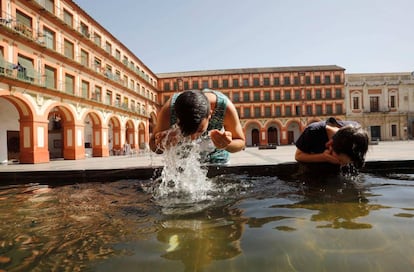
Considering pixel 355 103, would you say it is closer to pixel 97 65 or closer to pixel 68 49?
pixel 97 65

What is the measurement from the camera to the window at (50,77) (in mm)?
16164

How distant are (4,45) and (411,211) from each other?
1716 centimetres

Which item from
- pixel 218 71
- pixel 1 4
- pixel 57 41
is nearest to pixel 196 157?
pixel 1 4

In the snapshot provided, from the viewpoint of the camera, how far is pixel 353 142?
2.50m

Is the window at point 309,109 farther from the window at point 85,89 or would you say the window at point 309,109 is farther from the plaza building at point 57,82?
the window at point 85,89

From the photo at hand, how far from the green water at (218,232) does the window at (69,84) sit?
58.2 ft

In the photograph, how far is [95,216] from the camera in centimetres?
214

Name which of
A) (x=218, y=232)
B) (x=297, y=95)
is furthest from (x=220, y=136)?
(x=297, y=95)

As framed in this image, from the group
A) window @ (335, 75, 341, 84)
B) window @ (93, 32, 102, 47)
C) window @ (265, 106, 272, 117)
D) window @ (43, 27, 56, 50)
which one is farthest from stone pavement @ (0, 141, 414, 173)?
window @ (335, 75, 341, 84)

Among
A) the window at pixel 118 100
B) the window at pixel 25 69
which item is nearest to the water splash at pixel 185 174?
the window at pixel 25 69

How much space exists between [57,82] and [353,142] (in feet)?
61.9

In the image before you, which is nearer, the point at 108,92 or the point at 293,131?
the point at 108,92

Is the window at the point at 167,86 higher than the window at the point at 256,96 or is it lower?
higher

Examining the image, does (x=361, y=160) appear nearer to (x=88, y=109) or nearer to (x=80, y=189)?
(x=80, y=189)
